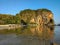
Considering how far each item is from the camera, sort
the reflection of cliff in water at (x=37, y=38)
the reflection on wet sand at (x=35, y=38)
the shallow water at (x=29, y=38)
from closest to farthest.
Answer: the shallow water at (x=29, y=38)
the reflection on wet sand at (x=35, y=38)
the reflection of cliff in water at (x=37, y=38)

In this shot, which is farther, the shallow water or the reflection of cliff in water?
the reflection of cliff in water

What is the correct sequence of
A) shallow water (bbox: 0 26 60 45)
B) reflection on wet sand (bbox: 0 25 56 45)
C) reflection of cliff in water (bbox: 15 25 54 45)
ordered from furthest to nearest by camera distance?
reflection of cliff in water (bbox: 15 25 54 45)
reflection on wet sand (bbox: 0 25 56 45)
shallow water (bbox: 0 26 60 45)

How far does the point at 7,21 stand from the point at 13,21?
5502mm

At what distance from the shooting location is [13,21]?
14438 cm

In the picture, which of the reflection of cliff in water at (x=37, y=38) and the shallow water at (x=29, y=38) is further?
the reflection of cliff in water at (x=37, y=38)

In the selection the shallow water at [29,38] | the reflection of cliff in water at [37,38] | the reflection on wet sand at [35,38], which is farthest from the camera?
the reflection of cliff in water at [37,38]

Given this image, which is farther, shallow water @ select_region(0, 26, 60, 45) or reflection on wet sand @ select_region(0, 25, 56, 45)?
reflection on wet sand @ select_region(0, 25, 56, 45)

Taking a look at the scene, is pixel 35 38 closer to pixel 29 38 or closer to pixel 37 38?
pixel 37 38

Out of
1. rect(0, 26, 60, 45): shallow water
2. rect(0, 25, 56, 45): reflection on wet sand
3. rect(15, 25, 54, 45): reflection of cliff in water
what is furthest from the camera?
rect(15, 25, 54, 45): reflection of cliff in water

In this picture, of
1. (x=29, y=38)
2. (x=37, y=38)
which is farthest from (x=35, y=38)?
(x=29, y=38)

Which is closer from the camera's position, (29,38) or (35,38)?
(29,38)

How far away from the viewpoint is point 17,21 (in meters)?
148

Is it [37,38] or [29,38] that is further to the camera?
[37,38]

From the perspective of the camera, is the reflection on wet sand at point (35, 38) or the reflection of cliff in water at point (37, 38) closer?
the reflection on wet sand at point (35, 38)
